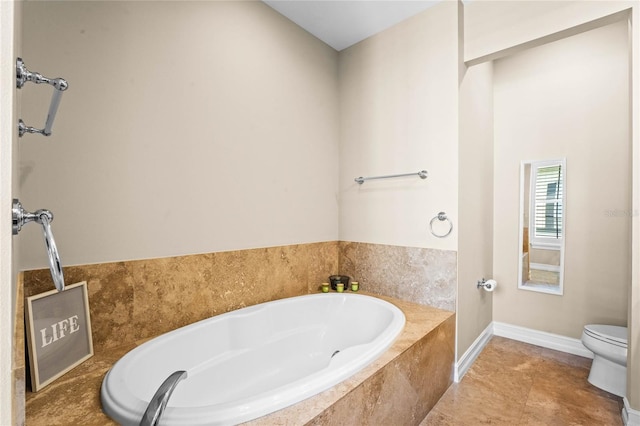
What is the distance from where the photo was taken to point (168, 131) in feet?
5.34

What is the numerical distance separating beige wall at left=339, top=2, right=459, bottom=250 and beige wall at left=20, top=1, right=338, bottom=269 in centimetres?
39

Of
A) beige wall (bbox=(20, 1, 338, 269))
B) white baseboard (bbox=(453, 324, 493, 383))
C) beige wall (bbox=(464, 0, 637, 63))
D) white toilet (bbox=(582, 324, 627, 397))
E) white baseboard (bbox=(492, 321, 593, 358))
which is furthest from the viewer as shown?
white baseboard (bbox=(492, 321, 593, 358))

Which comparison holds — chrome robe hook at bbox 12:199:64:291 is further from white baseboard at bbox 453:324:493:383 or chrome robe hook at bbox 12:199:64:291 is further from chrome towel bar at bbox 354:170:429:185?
white baseboard at bbox 453:324:493:383

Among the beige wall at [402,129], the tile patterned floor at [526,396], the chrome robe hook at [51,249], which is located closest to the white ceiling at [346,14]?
the beige wall at [402,129]

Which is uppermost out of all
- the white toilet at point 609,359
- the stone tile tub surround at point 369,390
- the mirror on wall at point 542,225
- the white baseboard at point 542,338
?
the mirror on wall at point 542,225

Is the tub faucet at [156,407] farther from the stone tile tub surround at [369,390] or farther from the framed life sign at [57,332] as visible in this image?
the framed life sign at [57,332]

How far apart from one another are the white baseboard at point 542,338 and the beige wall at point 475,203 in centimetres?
17

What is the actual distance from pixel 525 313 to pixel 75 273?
3.35 m

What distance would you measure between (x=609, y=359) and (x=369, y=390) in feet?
6.02

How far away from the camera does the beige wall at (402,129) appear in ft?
6.77

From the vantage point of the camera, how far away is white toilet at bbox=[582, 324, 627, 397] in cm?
187

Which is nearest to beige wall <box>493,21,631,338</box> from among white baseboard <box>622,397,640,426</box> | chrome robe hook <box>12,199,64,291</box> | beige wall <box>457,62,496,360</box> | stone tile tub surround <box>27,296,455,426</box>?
beige wall <box>457,62,496,360</box>

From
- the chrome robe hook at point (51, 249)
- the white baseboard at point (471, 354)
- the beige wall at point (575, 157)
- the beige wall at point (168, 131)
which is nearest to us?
the chrome robe hook at point (51, 249)

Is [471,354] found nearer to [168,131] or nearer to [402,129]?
[402,129]
